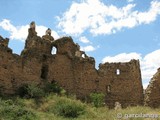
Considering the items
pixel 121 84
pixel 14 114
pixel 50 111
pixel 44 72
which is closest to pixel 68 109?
pixel 50 111

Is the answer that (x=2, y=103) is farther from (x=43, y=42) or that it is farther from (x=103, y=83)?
(x=103, y=83)

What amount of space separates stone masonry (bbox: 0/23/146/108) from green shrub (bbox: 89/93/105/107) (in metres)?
0.91

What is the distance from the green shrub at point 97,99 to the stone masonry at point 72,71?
909mm

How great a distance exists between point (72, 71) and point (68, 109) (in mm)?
9951

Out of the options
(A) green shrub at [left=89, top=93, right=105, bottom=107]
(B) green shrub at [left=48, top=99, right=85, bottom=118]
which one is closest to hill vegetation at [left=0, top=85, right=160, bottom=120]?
(B) green shrub at [left=48, top=99, right=85, bottom=118]

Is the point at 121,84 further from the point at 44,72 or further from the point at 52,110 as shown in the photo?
the point at 52,110

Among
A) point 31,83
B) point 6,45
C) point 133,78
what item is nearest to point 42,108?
point 31,83

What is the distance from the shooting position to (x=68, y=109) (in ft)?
70.3

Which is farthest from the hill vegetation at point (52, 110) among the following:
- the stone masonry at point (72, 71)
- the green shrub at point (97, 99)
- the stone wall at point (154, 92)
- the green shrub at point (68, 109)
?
the stone wall at point (154, 92)

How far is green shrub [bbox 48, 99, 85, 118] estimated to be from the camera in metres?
21.1

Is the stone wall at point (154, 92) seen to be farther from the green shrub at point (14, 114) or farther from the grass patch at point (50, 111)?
the green shrub at point (14, 114)

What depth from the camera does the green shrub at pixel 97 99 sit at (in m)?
29.4

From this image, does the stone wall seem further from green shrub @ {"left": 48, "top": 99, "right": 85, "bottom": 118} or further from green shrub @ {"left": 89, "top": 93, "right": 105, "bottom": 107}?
green shrub @ {"left": 48, "top": 99, "right": 85, "bottom": 118}

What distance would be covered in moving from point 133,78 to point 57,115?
14458 mm
